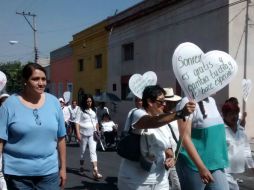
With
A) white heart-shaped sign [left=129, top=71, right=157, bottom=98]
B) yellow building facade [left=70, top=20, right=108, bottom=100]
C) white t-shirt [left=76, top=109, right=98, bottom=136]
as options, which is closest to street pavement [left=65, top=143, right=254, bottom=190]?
white t-shirt [left=76, top=109, right=98, bottom=136]

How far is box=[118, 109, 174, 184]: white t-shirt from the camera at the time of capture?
3895 mm

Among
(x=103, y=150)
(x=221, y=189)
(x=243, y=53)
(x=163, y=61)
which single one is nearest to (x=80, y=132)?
(x=103, y=150)

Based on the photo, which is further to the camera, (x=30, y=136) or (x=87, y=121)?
(x=87, y=121)


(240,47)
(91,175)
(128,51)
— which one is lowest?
(91,175)

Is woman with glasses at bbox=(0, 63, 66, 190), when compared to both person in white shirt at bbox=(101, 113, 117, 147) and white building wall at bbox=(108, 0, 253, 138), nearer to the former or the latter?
person in white shirt at bbox=(101, 113, 117, 147)

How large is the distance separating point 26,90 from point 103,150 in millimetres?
10362

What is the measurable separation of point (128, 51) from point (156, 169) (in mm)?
20348

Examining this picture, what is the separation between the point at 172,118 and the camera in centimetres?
352

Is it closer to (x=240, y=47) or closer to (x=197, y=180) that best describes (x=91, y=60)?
(x=240, y=47)

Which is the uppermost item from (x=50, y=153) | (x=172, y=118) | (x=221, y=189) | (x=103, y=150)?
(x=172, y=118)

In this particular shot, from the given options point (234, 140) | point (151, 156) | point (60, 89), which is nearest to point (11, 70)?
point (60, 89)

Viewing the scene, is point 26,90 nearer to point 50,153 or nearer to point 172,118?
point 50,153

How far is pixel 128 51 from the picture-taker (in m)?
24.1

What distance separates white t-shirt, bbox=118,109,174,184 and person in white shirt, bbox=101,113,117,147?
34.5 ft
